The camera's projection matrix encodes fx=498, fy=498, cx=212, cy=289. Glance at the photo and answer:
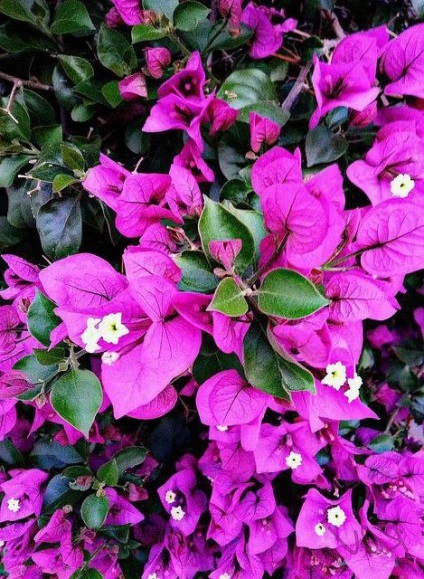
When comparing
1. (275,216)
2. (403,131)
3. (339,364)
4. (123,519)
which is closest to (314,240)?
(275,216)

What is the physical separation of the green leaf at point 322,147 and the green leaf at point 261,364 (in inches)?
12.4

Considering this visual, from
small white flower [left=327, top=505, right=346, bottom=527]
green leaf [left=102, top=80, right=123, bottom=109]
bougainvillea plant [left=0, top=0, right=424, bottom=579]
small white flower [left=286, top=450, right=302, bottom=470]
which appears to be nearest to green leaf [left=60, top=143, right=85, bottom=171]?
bougainvillea plant [left=0, top=0, right=424, bottom=579]

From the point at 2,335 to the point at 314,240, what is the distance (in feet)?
1.77

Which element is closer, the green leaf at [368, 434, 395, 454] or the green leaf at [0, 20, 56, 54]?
the green leaf at [0, 20, 56, 54]

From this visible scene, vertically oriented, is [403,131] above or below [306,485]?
above

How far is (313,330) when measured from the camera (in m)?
0.57

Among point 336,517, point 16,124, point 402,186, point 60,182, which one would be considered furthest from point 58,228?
point 336,517

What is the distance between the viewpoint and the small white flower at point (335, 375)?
2.02ft

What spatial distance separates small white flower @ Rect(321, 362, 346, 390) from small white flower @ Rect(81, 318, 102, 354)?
0.92 feet

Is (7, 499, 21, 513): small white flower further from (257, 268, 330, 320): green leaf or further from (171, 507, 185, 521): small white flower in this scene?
(257, 268, 330, 320): green leaf

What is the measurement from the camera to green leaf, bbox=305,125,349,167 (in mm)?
768

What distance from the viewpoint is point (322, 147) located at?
771 mm

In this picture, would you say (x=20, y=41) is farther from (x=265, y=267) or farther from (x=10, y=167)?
(x=265, y=267)

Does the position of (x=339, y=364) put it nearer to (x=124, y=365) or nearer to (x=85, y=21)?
(x=124, y=365)
